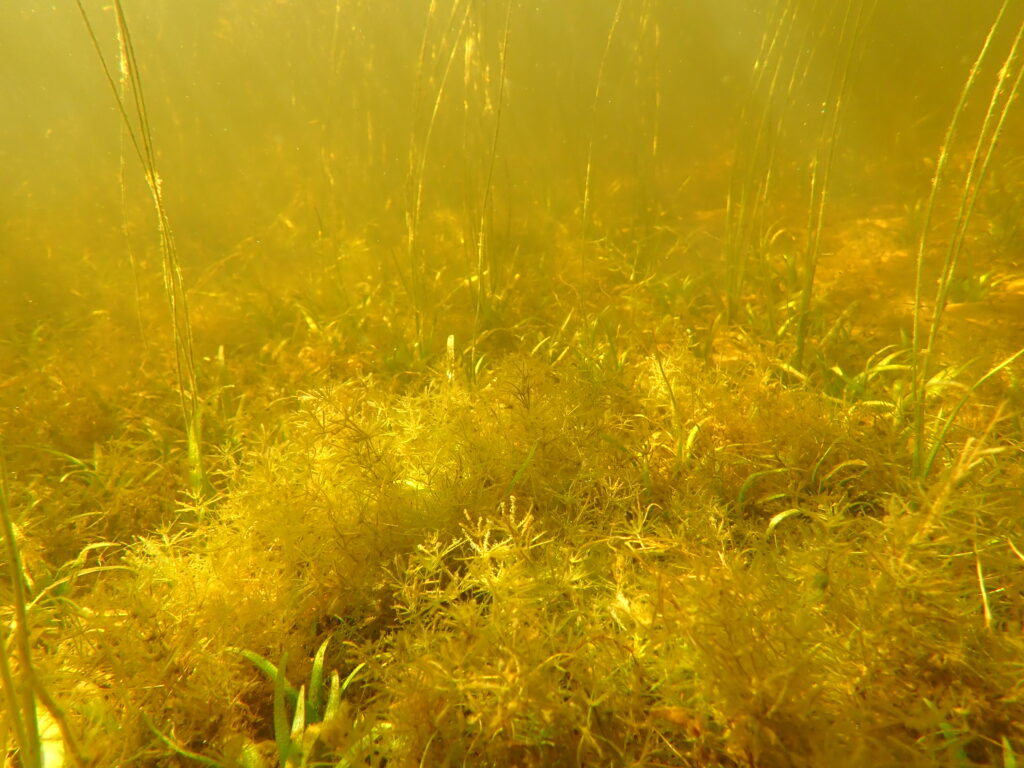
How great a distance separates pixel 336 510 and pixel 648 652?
105 centimetres

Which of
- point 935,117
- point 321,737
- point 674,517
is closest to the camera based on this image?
point 321,737

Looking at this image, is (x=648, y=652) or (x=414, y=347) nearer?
(x=648, y=652)

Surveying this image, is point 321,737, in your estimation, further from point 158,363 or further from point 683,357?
point 158,363

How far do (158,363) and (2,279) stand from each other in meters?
3.32

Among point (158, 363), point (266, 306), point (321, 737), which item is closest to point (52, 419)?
point (158, 363)

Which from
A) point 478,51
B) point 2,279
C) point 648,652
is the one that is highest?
point 478,51

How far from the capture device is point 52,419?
9.15 ft

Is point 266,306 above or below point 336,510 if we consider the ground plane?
below

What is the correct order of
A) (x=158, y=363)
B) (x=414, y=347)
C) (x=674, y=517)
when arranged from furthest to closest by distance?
(x=158, y=363) < (x=414, y=347) < (x=674, y=517)

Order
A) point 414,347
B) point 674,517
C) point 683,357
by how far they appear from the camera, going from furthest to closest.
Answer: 1. point 414,347
2. point 683,357
3. point 674,517

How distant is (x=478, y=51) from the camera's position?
3.41m

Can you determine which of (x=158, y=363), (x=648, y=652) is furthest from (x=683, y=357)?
(x=158, y=363)

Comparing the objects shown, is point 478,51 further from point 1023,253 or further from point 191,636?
point 1023,253

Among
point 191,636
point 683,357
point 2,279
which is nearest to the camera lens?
point 191,636
